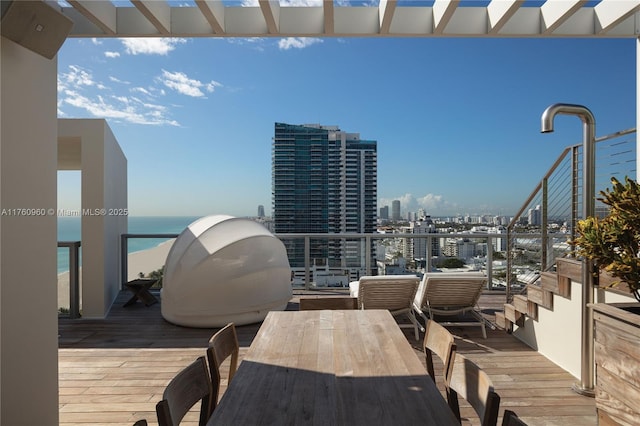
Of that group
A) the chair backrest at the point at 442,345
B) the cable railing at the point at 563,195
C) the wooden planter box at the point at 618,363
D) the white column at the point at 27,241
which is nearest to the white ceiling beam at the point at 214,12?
the white column at the point at 27,241

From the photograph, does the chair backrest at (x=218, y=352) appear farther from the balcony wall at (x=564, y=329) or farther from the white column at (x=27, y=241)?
the balcony wall at (x=564, y=329)

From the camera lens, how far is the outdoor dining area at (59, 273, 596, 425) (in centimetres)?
123

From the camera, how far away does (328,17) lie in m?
2.96

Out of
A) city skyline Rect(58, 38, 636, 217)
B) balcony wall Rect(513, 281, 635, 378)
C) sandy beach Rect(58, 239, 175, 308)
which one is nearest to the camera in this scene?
balcony wall Rect(513, 281, 635, 378)

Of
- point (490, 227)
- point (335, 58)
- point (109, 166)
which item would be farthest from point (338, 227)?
point (335, 58)

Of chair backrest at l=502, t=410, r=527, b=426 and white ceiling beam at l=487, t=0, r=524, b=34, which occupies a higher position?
white ceiling beam at l=487, t=0, r=524, b=34

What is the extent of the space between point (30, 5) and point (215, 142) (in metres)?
25.0

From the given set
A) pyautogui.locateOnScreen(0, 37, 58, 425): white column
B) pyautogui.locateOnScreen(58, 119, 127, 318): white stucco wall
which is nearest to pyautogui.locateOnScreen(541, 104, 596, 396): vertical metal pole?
pyautogui.locateOnScreen(0, 37, 58, 425): white column

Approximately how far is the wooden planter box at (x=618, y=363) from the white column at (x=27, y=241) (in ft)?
10.7

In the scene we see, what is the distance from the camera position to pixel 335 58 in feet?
39.0

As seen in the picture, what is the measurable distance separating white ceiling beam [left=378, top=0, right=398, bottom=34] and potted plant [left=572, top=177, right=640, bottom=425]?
1975mm

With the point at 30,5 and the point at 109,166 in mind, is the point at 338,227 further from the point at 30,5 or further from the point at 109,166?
the point at 30,5

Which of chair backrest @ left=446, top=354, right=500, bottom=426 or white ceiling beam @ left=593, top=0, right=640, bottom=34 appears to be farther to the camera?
white ceiling beam @ left=593, top=0, right=640, bottom=34

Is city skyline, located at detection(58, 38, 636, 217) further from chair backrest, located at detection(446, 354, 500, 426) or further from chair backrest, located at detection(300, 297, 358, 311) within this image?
chair backrest, located at detection(446, 354, 500, 426)
